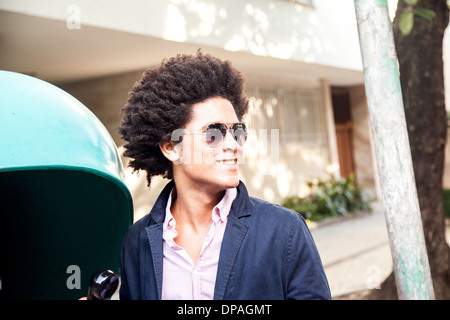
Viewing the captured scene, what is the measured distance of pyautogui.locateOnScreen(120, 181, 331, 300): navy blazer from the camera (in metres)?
1.52

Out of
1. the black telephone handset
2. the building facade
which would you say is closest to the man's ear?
the black telephone handset

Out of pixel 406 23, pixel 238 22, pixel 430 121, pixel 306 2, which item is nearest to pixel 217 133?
pixel 406 23

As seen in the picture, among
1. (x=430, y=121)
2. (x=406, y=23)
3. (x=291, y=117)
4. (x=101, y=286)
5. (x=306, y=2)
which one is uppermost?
(x=306, y=2)

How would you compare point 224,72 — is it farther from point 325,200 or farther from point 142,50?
point 325,200

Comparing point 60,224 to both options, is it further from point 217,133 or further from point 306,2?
point 306,2

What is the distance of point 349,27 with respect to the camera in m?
10.7

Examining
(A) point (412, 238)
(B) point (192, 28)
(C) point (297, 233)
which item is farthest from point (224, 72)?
(B) point (192, 28)

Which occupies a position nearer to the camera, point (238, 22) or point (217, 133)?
point (217, 133)

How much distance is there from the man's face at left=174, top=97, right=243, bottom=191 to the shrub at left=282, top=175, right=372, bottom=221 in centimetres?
894

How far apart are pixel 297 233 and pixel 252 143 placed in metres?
8.33

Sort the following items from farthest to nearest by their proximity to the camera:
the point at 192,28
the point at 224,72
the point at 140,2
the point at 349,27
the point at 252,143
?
the point at 349,27 < the point at 252,143 < the point at 192,28 < the point at 140,2 < the point at 224,72

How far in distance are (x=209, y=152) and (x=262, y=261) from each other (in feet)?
1.24

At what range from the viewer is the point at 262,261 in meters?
1.54

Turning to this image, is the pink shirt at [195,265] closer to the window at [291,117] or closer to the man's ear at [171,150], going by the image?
the man's ear at [171,150]
